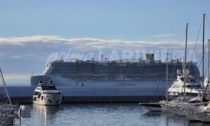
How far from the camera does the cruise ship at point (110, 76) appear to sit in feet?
264

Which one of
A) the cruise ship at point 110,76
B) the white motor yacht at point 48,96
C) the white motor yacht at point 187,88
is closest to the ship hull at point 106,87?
the cruise ship at point 110,76

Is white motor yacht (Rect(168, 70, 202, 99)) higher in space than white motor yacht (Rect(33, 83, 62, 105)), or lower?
higher

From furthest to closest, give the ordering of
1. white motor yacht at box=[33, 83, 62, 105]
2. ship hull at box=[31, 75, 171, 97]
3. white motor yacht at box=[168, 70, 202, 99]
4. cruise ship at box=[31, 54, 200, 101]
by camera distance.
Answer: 1. cruise ship at box=[31, 54, 200, 101]
2. ship hull at box=[31, 75, 171, 97]
3. white motor yacht at box=[33, 83, 62, 105]
4. white motor yacht at box=[168, 70, 202, 99]

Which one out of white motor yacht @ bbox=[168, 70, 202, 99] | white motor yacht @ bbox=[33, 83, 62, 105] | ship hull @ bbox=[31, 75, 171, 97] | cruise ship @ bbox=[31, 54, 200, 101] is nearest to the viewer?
white motor yacht @ bbox=[168, 70, 202, 99]

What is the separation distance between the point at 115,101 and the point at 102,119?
2830 centimetres

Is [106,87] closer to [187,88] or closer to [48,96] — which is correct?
[48,96]

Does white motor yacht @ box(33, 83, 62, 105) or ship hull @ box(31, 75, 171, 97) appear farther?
ship hull @ box(31, 75, 171, 97)

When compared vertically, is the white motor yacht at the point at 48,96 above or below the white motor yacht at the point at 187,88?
below

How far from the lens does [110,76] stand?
8338cm

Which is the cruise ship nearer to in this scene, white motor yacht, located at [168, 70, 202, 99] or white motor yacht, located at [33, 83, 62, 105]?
white motor yacht, located at [33, 83, 62, 105]

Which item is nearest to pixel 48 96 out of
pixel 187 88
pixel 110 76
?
pixel 187 88

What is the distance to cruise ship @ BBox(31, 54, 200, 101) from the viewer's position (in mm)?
80375

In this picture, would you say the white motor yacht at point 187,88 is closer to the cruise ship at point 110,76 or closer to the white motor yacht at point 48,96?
the white motor yacht at point 48,96

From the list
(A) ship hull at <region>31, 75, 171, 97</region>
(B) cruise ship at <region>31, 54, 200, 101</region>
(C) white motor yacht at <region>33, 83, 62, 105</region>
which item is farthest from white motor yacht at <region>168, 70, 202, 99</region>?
(B) cruise ship at <region>31, 54, 200, 101</region>
